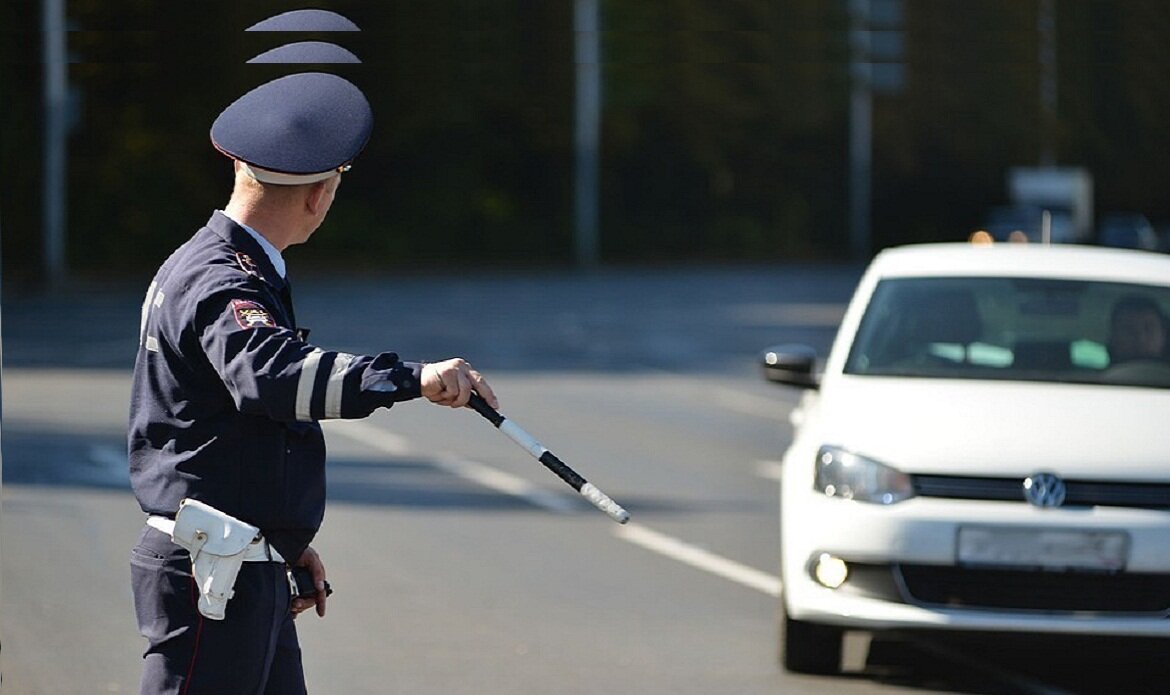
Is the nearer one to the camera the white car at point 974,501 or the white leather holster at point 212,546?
the white leather holster at point 212,546

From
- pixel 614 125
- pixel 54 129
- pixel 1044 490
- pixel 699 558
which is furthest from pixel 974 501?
pixel 614 125

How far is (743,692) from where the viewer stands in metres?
8.00

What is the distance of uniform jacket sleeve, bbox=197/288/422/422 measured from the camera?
162 inches

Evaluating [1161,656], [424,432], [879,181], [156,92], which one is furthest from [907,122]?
[1161,656]

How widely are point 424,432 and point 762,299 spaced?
2681 cm

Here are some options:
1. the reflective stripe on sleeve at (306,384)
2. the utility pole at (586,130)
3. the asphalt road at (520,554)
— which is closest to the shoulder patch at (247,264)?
the reflective stripe on sleeve at (306,384)

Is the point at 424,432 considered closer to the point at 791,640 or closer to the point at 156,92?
the point at 791,640

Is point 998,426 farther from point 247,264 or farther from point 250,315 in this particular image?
point 250,315

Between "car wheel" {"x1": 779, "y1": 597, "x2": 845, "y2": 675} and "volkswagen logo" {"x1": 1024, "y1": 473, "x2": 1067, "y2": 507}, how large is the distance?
0.82 meters

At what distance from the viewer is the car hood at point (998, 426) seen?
779 centimetres

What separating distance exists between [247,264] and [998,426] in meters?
4.17

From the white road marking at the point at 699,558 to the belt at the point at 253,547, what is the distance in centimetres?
606

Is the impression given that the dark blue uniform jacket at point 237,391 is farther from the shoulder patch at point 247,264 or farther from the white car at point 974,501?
the white car at point 974,501

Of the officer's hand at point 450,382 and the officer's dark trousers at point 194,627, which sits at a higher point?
the officer's hand at point 450,382
